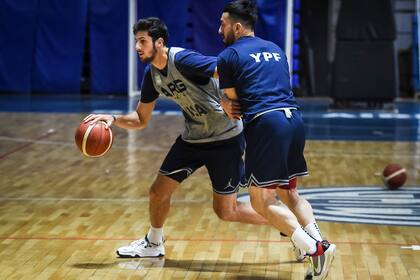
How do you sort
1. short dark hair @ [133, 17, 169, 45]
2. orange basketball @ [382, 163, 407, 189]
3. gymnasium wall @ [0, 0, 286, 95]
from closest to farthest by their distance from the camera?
short dark hair @ [133, 17, 169, 45] → orange basketball @ [382, 163, 407, 189] → gymnasium wall @ [0, 0, 286, 95]

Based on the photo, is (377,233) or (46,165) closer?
(377,233)

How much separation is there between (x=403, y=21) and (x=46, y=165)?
15.3 metres

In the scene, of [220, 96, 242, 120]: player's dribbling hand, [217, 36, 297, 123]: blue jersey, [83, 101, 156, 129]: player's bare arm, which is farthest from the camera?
[83, 101, 156, 129]: player's bare arm

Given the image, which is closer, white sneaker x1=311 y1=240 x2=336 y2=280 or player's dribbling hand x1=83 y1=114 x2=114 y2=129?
white sneaker x1=311 y1=240 x2=336 y2=280

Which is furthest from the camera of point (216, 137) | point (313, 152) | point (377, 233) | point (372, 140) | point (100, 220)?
point (372, 140)

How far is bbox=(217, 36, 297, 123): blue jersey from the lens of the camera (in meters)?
6.21

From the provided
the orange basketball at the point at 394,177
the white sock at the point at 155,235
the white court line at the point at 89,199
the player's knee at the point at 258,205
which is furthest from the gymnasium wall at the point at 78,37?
the player's knee at the point at 258,205

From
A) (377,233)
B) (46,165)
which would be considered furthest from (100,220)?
(46,165)

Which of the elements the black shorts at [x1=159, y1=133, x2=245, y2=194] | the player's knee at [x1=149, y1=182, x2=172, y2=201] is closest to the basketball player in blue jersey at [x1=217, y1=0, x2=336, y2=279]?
the black shorts at [x1=159, y1=133, x2=245, y2=194]

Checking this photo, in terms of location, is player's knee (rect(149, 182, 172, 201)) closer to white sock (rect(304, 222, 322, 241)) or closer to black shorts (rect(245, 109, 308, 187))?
black shorts (rect(245, 109, 308, 187))

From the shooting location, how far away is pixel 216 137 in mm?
7039

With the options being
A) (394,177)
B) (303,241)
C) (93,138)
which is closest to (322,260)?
(303,241)

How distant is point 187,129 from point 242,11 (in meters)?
1.28

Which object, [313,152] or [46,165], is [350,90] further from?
[46,165]
